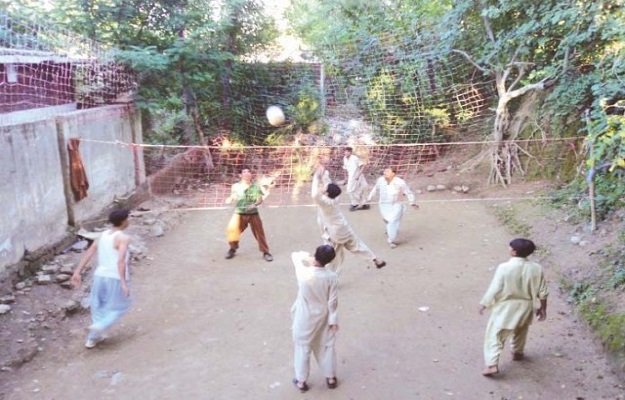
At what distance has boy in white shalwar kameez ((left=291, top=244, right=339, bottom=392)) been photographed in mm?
3707

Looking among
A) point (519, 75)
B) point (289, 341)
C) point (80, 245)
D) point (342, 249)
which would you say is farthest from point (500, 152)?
point (80, 245)

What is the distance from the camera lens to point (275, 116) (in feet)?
39.1

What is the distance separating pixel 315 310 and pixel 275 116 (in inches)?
341

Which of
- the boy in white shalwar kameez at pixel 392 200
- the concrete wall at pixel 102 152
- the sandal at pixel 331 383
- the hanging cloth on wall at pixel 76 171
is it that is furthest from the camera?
the boy in white shalwar kameez at pixel 392 200

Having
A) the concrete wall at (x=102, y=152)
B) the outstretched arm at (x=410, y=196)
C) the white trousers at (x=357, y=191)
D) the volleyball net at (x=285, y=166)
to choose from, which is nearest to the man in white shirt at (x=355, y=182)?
the white trousers at (x=357, y=191)

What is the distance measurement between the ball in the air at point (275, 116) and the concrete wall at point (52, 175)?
3.79m

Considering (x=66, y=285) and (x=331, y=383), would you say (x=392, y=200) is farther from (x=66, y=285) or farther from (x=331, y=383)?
(x=66, y=285)

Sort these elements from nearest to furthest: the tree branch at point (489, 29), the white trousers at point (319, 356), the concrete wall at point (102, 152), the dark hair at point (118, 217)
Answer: the white trousers at point (319, 356) < the dark hair at point (118, 217) < the concrete wall at point (102, 152) < the tree branch at point (489, 29)

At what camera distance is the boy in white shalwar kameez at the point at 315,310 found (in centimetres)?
371

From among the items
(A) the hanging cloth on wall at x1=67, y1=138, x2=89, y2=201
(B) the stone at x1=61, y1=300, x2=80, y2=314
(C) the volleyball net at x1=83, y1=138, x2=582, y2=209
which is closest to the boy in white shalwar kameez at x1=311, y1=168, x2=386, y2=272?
(B) the stone at x1=61, y1=300, x2=80, y2=314

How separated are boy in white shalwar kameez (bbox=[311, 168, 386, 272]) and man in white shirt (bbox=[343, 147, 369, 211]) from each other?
3113mm

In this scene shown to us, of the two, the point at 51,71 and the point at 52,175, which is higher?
the point at 51,71

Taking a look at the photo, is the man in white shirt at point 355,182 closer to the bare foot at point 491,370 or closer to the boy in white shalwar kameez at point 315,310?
the bare foot at point 491,370

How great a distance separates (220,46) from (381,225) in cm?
545
